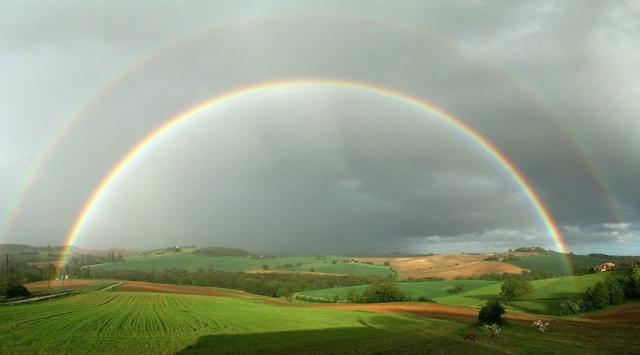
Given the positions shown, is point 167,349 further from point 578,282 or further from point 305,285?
point 305,285

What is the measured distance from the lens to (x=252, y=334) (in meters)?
50.2

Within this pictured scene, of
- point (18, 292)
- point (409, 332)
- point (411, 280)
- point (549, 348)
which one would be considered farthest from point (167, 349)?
point (411, 280)

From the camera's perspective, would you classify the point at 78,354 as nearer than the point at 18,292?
Yes

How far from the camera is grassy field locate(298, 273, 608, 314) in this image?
9706 cm

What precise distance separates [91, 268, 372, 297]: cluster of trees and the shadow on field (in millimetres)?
99737

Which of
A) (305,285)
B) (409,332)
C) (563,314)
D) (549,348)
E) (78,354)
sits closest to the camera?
(78,354)

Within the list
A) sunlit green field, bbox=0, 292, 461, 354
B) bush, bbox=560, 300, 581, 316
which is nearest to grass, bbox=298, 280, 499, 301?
bush, bbox=560, 300, 581, 316

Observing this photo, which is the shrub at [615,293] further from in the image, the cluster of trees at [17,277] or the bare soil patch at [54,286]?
the bare soil patch at [54,286]

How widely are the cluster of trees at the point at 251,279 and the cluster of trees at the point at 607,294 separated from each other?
84.5m

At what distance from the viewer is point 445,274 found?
178 meters

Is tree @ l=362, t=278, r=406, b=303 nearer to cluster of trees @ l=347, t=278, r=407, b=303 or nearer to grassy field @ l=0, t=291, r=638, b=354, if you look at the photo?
cluster of trees @ l=347, t=278, r=407, b=303

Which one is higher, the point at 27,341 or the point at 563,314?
the point at 27,341

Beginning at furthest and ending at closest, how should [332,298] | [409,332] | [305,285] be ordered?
[305,285] → [332,298] → [409,332]

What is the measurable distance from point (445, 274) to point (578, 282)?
66934 millimetres
